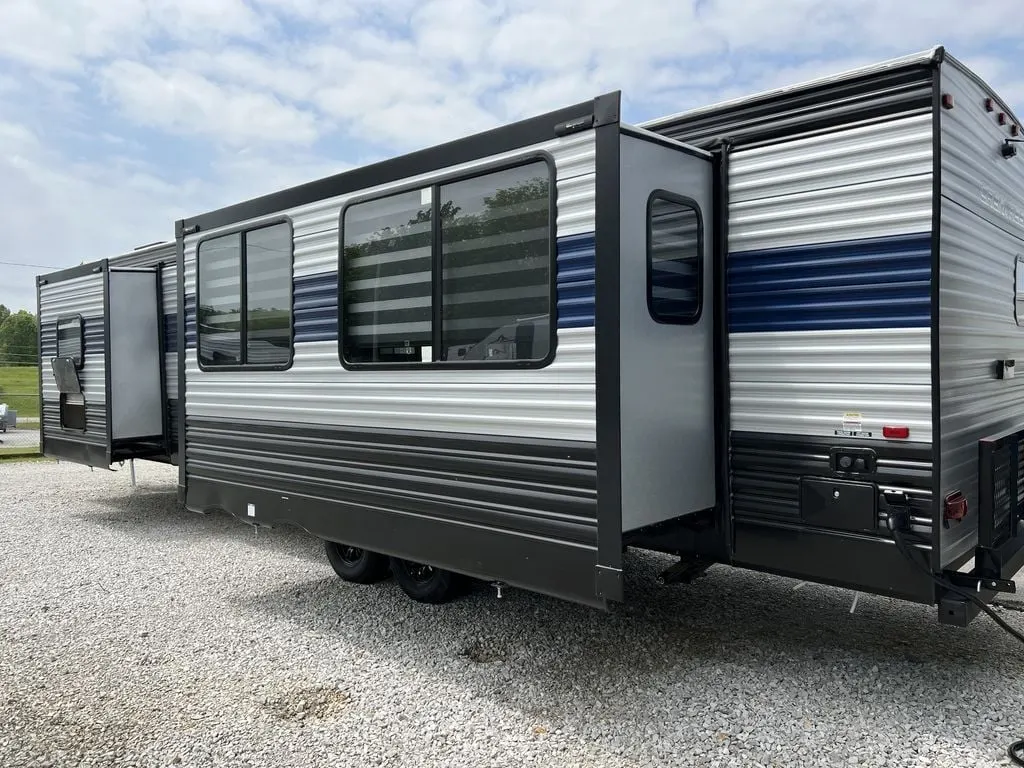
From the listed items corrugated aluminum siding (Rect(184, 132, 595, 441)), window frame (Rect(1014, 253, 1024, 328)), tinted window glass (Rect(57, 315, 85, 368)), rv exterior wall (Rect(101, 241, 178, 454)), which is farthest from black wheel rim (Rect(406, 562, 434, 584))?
tinted window glass (Rect(57, 315, 85, 368))

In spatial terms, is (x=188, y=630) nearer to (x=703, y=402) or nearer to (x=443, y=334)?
(x=443, y=334)

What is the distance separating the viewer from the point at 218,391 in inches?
216

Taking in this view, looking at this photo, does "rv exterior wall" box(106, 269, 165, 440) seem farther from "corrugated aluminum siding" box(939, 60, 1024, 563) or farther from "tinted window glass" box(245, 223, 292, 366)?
"corrugated aluminum siding" box(939, 60, 1024, 563)

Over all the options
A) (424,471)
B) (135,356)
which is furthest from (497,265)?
(135,356)

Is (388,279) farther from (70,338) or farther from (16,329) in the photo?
(16,329)

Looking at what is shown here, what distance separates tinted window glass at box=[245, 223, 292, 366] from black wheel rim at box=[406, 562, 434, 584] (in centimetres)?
151

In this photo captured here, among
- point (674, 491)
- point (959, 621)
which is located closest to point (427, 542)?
point (674, 491)

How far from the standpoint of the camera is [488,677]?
3887 millimetres

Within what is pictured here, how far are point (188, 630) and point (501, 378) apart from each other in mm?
2576

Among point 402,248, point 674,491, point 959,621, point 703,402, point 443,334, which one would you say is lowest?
point 959,621

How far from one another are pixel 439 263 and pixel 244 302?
6.35ft

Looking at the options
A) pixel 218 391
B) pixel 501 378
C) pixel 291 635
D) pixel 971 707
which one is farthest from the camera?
pixel 218 391

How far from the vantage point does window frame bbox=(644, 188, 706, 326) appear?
338 centimetres

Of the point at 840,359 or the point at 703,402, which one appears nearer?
the point at 840,359
